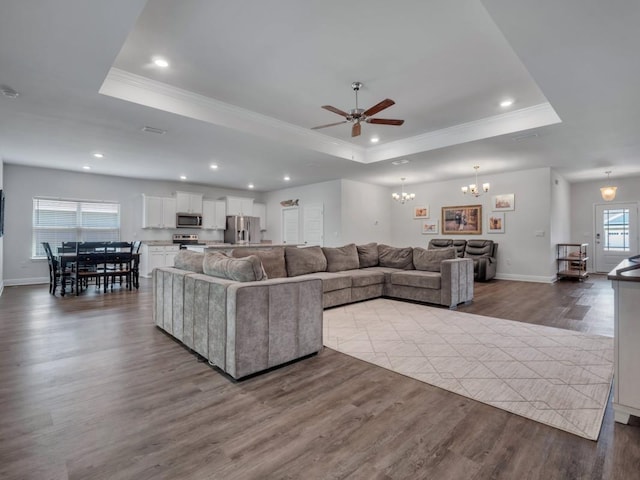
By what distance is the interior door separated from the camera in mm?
8797

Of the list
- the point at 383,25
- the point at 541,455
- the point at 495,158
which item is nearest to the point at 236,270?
the point at 541,455

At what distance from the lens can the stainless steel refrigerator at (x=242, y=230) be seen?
9.88 metres

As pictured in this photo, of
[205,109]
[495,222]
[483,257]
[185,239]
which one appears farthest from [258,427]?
[185,239]

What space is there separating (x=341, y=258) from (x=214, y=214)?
18.8 ft

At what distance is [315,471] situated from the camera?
59.7 inches

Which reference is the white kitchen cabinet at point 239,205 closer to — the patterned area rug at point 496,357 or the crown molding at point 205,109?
the crown molding at point 205,109

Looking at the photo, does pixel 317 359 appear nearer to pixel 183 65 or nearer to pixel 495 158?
pixel 183 65

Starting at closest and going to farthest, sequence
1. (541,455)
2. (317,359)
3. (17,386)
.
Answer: (541,455) → (17,386) → (317,359)

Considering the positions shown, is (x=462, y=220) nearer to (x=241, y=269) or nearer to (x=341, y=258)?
(x=341, y=258)

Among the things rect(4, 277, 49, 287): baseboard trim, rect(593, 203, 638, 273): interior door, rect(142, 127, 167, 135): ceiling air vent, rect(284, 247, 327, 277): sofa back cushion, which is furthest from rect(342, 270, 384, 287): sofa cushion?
rect(593, 203, 638, 273): interior door

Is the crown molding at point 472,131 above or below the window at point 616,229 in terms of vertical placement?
above

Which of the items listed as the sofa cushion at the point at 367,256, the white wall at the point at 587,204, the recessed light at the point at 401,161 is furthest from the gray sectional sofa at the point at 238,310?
the white wall at the point at 587,204

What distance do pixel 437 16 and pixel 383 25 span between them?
0.46m

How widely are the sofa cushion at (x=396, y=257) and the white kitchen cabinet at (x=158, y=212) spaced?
604 centimetres
